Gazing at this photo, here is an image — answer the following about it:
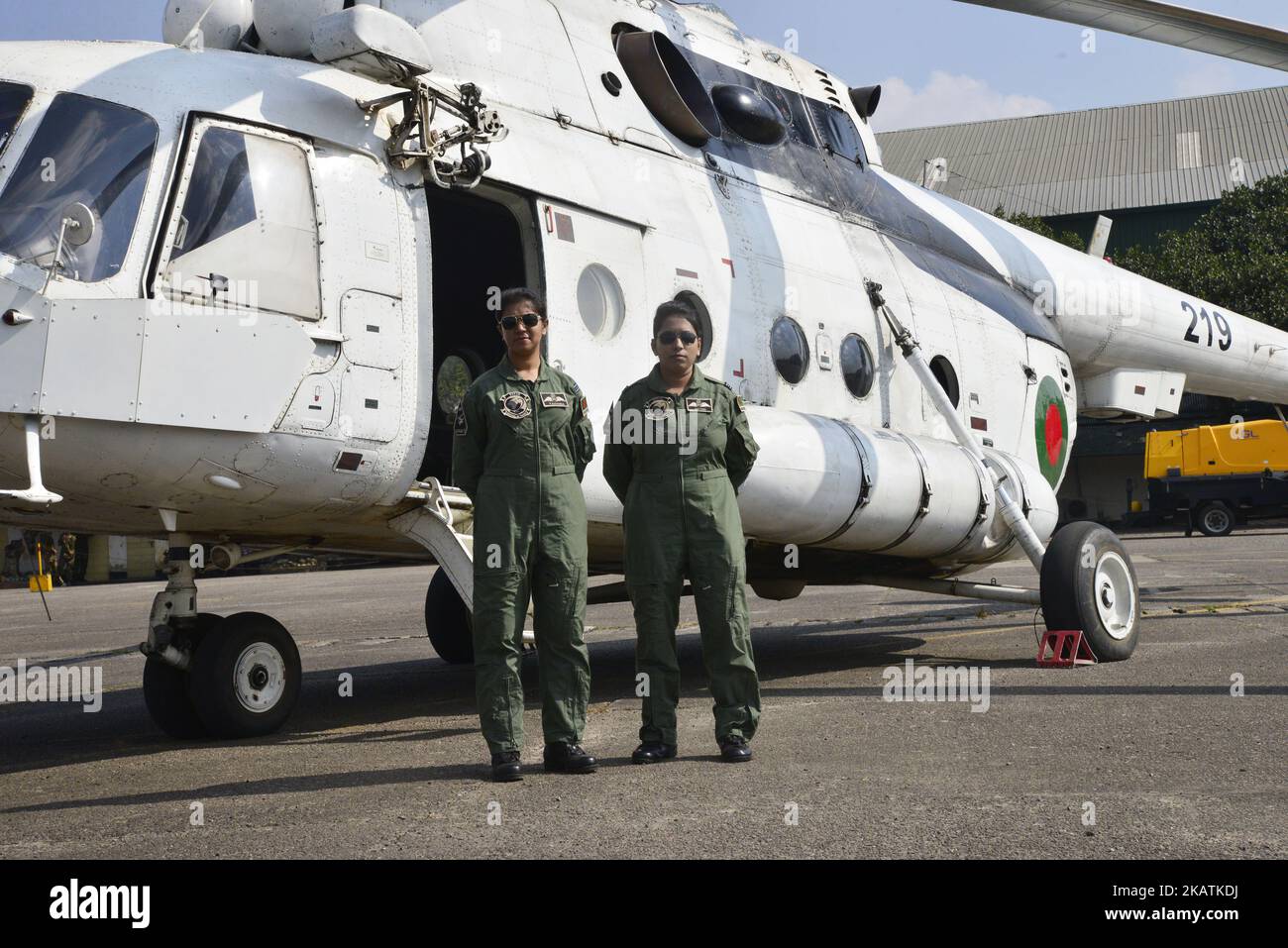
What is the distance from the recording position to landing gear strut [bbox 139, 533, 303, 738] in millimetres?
6469

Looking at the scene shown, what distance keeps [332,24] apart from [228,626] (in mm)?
3036

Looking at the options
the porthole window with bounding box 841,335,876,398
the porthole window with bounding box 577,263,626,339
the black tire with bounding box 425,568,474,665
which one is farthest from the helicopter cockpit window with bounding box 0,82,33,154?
the black tire with bounding box 425,568,474,665

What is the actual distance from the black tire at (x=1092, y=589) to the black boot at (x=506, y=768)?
4.61 metres

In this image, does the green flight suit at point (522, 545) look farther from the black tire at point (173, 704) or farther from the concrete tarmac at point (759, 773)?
the black tire at point (173, 704)

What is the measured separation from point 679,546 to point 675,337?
0.92m

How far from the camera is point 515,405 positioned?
5445 mm

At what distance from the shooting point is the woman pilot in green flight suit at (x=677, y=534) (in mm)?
5547

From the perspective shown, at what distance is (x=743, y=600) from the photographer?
564 cm

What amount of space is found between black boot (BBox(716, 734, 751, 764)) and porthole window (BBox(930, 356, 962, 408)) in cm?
527

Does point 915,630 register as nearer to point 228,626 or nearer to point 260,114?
point 228,626

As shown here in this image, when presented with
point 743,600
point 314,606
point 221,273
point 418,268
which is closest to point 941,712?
point 743,600

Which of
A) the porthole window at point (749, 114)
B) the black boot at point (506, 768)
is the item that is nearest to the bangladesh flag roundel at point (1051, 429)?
the porthole window at point (749, 114)

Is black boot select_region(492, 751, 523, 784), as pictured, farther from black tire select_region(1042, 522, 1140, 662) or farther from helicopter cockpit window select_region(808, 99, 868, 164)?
helicopter cockpit window select_region(808, 99, 868, 164)

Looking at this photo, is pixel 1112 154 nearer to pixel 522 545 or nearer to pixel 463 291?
pixel 463 291
